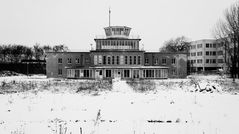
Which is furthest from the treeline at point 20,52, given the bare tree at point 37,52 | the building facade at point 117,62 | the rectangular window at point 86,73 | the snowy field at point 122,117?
the snowy field at point 122,117

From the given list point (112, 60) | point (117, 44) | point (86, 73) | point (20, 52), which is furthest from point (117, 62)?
point (20, 52)

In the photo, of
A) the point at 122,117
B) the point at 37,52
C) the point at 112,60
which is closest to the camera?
the point at 122,117

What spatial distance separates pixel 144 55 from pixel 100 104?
37.9 m

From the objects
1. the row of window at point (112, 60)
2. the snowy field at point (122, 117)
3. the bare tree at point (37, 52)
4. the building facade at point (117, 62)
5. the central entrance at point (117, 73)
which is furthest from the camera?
the bare tree at point (37, 52)

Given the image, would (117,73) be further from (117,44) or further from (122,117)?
(122,117)

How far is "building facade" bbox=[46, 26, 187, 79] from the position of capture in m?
49.3

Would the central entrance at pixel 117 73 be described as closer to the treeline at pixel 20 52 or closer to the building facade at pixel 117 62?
the building facade at pixel 117 62

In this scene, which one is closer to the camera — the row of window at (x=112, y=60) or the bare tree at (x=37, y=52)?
the row of window at (x=112, y=60)

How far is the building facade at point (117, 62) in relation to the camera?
49.3m

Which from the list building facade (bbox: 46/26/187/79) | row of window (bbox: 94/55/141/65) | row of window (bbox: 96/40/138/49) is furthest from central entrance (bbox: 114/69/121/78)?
row of window (bbox: 96/40/138/49)

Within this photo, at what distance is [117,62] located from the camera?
50.5 metres

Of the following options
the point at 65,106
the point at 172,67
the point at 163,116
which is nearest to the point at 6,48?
the point at 172,67

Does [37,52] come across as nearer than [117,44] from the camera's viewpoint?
No

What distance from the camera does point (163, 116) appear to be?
13.2 metres
